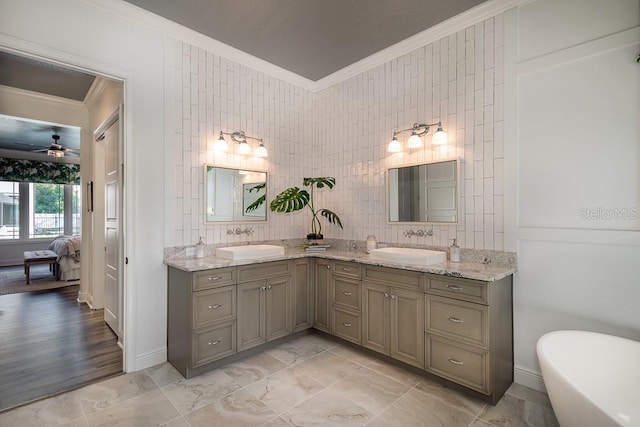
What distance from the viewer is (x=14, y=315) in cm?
399

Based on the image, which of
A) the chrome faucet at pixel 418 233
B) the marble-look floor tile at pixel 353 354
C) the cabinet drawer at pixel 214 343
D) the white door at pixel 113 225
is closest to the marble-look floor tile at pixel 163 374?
the cabinet drawer at pixel 214 343

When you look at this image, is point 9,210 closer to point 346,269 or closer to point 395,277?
point 346,269

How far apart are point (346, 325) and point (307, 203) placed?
146 centimetres

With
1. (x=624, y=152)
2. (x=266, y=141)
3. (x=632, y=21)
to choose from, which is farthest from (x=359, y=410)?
(x=632, y=21)

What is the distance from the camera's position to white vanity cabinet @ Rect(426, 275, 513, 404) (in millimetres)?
2127

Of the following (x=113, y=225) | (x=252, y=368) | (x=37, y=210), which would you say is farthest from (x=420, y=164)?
(x=37, y=210)

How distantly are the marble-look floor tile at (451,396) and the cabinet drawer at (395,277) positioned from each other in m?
0.73

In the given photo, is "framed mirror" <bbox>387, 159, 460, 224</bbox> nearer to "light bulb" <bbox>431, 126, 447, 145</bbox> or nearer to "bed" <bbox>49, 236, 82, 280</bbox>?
"light bulb" <bbox>431, 126, 447, 145</bbox>

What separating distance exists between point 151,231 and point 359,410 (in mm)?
2190

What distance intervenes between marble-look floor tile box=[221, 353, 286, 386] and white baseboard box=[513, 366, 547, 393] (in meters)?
1.85

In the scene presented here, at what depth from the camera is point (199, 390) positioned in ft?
7.63

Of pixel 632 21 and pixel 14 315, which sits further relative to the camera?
pixel 14 315

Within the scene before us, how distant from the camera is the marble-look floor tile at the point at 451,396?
2102mm

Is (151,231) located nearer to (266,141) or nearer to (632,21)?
(266,141)
